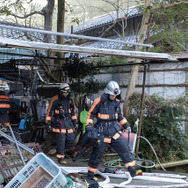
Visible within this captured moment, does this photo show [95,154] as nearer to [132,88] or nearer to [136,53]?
[136,53]

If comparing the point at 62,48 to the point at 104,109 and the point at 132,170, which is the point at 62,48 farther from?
the point at 132,170

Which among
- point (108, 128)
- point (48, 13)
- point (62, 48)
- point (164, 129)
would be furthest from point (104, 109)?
point (48, 13)

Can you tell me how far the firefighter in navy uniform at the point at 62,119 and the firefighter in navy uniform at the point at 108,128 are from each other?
1694 millimetres

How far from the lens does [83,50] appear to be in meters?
5.37

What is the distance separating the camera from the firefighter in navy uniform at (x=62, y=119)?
711 centimetres

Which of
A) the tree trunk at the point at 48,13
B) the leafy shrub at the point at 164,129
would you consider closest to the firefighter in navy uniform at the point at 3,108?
the tree trunk at the point at 48,13

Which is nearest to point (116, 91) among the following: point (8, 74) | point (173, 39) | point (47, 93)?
point (47, 93)

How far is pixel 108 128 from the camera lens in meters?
5.62

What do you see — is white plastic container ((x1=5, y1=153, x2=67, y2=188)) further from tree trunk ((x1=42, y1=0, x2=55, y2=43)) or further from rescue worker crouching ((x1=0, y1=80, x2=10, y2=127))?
tree trunk ((x1=42, y1=0, x2=55, y2=43))

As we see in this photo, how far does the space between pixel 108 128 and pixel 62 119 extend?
2037 millimetres

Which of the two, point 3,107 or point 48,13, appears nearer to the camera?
point 3,107

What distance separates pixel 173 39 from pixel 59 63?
4.36 metres

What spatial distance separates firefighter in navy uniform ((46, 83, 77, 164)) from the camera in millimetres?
7113

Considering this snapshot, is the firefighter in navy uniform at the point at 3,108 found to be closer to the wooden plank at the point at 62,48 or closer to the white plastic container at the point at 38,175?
the wooden plank at the point at 62,48
